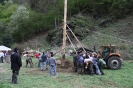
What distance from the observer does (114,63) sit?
57.5 ft

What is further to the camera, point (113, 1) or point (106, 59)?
point (113, 1)

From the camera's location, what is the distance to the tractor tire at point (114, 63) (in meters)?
17.5

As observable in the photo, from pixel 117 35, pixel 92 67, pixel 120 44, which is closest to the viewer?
pixel 92 67

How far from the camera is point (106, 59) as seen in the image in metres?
17.8

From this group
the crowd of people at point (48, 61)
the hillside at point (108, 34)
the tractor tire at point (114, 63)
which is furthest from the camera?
the hillside at point (108, 34)

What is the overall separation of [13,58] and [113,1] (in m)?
29.1

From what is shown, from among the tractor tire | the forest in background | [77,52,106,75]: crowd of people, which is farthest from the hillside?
[77,52,106,75]: crowd of people

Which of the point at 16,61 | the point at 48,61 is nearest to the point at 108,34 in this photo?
the point at 48,61

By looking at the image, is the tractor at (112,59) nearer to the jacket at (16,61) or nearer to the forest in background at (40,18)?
the jacket at (16,61)

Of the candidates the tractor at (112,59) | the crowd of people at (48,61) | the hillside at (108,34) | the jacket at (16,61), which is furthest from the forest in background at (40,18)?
the jacket at (16,61)

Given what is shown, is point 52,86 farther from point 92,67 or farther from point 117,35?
point 117,35

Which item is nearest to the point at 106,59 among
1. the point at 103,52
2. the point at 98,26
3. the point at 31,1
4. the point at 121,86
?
the point at 103,52

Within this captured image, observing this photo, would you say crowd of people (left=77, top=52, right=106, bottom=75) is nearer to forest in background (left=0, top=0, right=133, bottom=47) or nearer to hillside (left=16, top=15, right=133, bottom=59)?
hillside (left=16, top=15, right=133, bottom=59)

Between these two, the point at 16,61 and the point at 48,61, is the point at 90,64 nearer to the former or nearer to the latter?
the point at 48,61
